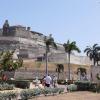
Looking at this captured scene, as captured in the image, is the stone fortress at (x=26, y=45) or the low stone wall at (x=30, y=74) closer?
the low stone wall at (x=30, y=74)

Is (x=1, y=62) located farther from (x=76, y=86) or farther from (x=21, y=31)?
(x=21, y=31)

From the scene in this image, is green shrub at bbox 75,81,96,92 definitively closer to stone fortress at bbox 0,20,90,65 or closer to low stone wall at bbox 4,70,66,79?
low stone wall at bbox 4,70,66,79

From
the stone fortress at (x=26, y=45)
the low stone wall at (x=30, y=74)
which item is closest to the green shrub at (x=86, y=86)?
the low stone wall at (x=30, y=74)

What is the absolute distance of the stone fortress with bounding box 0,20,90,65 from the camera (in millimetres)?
94931

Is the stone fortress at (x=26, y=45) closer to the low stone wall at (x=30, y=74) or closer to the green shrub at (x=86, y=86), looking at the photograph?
the low stone wall at (x=30, y=74)

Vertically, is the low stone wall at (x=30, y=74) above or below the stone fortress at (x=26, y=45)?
below

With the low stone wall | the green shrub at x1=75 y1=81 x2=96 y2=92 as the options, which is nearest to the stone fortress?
the low stone wall

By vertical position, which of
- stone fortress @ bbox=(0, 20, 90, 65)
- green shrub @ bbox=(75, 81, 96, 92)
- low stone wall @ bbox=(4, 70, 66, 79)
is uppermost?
stone fortress @ bbox=(0, 20, 90, 65)

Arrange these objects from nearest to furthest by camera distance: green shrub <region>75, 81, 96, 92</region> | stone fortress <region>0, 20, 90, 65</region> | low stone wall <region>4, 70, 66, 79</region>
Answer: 1. green shrub <region>75, 81, 96, 92</region>
2. low stone wall <region>4, 70, 66, 79</region>
3. stone fortress <region>0, 20, 90, 65</region>

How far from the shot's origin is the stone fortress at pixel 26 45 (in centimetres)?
9493

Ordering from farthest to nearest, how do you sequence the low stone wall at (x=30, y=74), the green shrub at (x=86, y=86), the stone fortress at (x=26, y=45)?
the stone fortress at (x=26, y=45) < the low stone wall at (x=30, y=74) < the green shrub at (x=86, y=86)

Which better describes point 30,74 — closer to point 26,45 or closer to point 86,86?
point 26,45

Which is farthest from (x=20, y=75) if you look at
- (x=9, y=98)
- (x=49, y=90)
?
(x=9, y=98)

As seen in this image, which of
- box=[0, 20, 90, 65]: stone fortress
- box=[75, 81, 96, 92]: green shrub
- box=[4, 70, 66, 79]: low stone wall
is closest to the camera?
box=[75, 81, 96, 92]: green shrub
